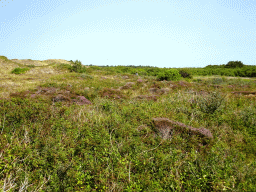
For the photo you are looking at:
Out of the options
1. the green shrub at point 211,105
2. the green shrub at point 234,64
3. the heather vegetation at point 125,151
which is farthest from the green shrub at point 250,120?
the green shrub at point 234,64

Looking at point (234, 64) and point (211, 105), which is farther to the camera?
point (234, 64)

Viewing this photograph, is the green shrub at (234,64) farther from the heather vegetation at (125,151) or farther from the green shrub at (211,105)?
the heather vegetation at (125,151)

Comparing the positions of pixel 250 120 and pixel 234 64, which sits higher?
pixel 234 64

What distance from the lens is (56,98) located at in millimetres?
8953

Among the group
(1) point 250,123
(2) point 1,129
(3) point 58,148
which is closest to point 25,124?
(2) point 1,129

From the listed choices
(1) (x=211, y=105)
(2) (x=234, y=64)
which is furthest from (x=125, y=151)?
(2) (x=234, y=64)

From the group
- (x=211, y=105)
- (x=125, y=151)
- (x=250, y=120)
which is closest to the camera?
(x=125, y=151)

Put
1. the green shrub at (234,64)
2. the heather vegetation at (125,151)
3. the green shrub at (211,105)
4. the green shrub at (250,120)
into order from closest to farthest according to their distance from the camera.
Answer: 1. the heather vegetation at (125,151)
2. the green shrub at (250,120)
3. the green shrub at (211,105)
4. the green shrub at (234,64)

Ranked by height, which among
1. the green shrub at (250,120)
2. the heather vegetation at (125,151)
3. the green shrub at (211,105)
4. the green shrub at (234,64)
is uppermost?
the green shrub at (234,64)

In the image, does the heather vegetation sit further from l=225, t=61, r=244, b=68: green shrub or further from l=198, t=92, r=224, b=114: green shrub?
l=225, t=61, r=244, b=68: green shrub

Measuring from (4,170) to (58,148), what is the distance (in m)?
1.04

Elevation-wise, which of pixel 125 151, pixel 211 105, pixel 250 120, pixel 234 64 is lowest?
pixel 125 151

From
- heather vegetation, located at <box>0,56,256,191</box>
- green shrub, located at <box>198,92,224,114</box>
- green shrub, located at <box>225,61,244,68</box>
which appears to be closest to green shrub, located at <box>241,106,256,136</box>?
heather vegetation, located at <box>0,56,256,191</box>

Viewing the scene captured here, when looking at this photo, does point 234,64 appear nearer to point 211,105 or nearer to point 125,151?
point 211,105
